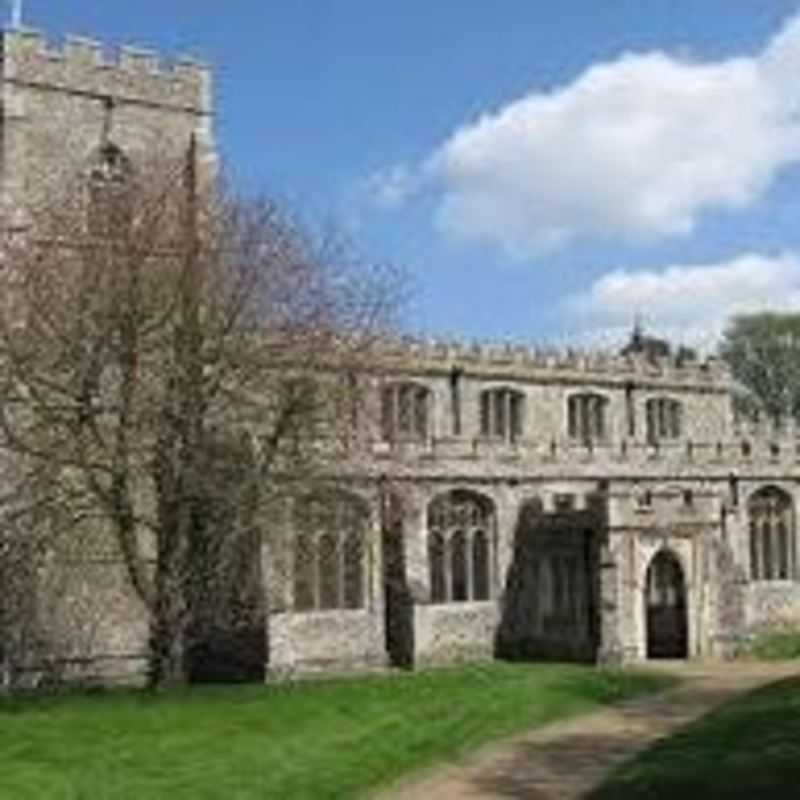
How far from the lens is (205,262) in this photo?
32406mm

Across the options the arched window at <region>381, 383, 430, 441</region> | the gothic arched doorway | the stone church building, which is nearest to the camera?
the stone church building

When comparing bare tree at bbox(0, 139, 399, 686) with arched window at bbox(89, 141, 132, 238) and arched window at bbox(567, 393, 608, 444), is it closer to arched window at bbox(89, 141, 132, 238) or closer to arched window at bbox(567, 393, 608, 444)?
arched window at bbox(89, 141, 132, 238)

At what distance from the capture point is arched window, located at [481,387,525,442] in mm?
46875

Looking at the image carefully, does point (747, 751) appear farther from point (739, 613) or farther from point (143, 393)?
point (739, 613)

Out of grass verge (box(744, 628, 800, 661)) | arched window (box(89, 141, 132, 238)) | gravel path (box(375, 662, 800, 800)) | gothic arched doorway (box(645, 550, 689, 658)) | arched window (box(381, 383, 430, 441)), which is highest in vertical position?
arched window (box(89, 141, 132, 238))

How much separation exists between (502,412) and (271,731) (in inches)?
851

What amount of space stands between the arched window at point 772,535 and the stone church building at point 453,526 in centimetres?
8

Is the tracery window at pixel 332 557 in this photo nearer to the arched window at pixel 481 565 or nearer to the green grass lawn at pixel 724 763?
the arched window at pixel 481 565

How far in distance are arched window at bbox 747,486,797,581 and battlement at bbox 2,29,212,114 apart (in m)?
18.0

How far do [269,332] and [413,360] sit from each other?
40.8ft

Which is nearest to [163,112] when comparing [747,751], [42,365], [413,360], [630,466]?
[413,360]

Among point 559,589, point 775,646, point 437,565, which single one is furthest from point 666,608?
point 437,565

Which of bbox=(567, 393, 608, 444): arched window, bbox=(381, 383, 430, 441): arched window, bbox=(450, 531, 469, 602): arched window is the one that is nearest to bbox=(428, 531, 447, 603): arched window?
bbox=(450, 531, 469, 602): arched window

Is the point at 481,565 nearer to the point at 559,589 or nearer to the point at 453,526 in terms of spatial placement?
the point at 453,526
